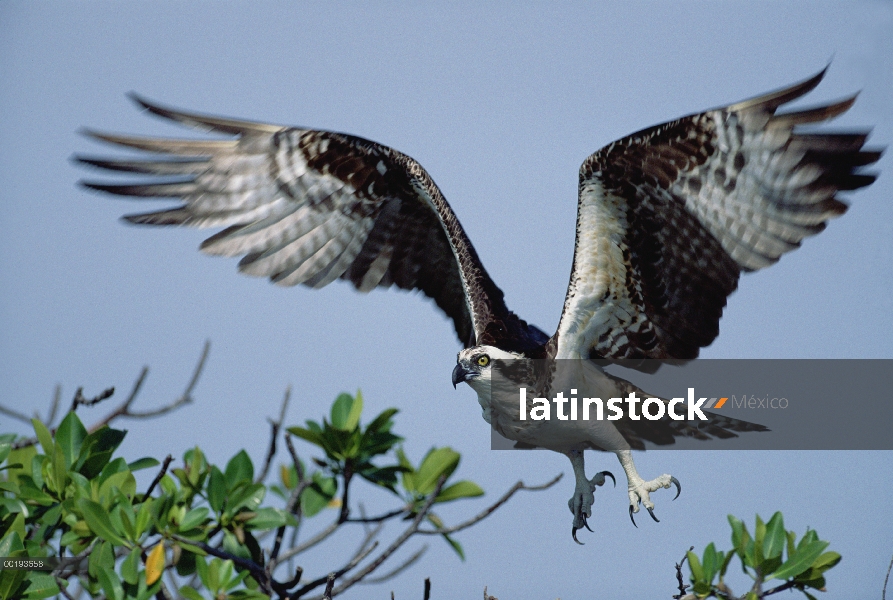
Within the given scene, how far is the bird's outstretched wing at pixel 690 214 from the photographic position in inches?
186

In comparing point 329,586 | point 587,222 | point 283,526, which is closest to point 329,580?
point 329,586

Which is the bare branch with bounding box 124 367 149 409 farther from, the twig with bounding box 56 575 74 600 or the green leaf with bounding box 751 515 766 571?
the green leaf with bounding box 751 515 766 571

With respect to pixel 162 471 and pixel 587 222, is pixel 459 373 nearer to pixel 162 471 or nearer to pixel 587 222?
pixel 587 222

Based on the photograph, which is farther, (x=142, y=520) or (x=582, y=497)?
(x=582, y=497)

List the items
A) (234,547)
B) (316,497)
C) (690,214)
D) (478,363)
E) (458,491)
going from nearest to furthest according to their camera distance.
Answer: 1. (234,547)
2. (458,491)
3. (316,497)
4. (690,214)
5. (478,363)

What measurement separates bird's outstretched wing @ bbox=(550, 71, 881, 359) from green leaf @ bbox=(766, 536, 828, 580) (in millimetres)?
1560

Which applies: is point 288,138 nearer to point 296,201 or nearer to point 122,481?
point 296,201

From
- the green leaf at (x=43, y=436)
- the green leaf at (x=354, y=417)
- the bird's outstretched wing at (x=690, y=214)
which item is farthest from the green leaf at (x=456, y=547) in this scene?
the green leaf at (x=43, y=436)

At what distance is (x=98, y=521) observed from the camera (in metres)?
3.51

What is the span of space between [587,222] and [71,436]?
3.20 meters

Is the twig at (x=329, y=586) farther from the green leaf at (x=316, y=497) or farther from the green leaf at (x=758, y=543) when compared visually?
the green leaf at (x=758, y=543)

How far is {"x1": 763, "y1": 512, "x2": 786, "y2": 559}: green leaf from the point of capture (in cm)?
416

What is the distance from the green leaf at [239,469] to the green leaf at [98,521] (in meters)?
0.55

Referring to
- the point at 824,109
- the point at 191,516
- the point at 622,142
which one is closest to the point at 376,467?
the point at 191,516
